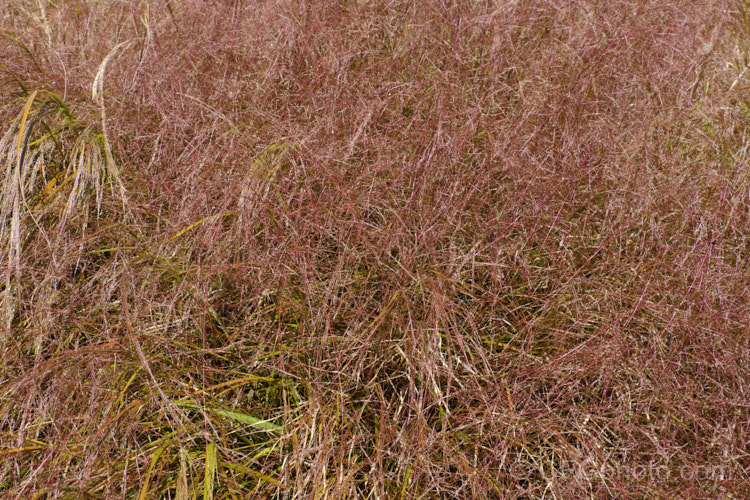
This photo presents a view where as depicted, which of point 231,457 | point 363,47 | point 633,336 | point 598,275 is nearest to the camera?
point 231,457

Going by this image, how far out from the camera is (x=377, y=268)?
123 cm

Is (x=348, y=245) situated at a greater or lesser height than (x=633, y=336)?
greater

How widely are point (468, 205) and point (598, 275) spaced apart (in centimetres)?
35

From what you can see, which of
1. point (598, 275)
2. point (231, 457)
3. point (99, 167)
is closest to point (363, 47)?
point (99, 167)

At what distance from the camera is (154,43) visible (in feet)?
5.41

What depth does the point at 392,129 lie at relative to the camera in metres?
1.39

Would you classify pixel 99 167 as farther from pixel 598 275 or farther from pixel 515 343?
pixel 598 275

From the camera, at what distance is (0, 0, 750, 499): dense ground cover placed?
3.50ft

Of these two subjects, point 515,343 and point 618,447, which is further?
point 515,343

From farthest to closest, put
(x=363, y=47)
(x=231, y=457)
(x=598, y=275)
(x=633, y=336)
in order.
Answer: (x=363, y=47)
(x=598, y=275)
(x=633, y=336)
(x=231, y=457)

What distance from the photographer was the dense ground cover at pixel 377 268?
107 cm

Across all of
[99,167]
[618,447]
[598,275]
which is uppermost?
[99,167]

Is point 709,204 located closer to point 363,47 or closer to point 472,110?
point 472,110

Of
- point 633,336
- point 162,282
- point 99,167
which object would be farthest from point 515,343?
point 99,167
